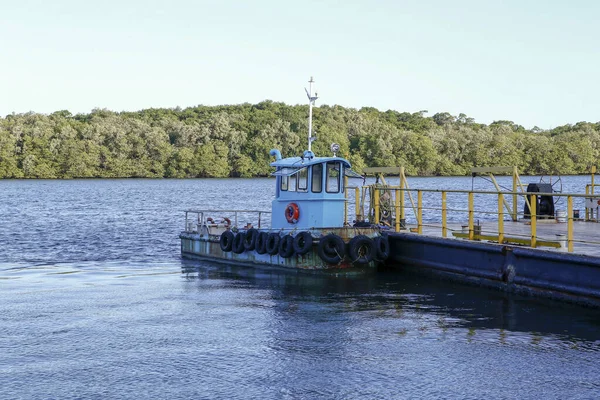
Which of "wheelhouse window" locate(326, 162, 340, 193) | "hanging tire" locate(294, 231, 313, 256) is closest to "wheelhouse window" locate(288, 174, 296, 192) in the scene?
"wheelhouse window" locate(326, 162, 340, 193)

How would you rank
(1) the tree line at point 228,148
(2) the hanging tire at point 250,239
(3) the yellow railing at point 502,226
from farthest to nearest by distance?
(1) the tree line at point 228,148 < (2) the hanging tire at point 250,239 < (3) the yellow railing at point 502,226

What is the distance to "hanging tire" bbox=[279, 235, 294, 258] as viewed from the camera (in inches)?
842

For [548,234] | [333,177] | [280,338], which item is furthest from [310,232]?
[280,338]

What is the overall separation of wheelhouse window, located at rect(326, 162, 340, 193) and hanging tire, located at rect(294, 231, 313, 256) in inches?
65.6

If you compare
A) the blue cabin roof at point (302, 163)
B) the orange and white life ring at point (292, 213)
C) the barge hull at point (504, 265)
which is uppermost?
the blue cabin roof at point (302, 163)

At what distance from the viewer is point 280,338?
46.2ft

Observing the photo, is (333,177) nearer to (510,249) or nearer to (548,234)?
(548,234)

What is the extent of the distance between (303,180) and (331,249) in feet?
7.91

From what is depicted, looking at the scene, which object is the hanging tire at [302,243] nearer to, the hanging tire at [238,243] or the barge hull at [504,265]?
the barge hull at [504,265]

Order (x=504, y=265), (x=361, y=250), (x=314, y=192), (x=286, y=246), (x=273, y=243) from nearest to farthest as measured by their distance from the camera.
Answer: (x=504, y=265)
(x=361, y=250)
(x=286, y=246)
(x=314, y=192)
(x=273, y=243)

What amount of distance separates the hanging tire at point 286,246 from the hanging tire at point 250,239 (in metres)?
1.27

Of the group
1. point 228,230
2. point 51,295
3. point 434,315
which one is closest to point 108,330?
point 51,295

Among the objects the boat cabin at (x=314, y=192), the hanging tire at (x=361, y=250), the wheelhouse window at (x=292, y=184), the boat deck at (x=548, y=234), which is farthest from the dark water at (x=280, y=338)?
the wheelhouse window at (x=292, y=184)

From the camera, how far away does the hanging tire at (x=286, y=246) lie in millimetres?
21391
